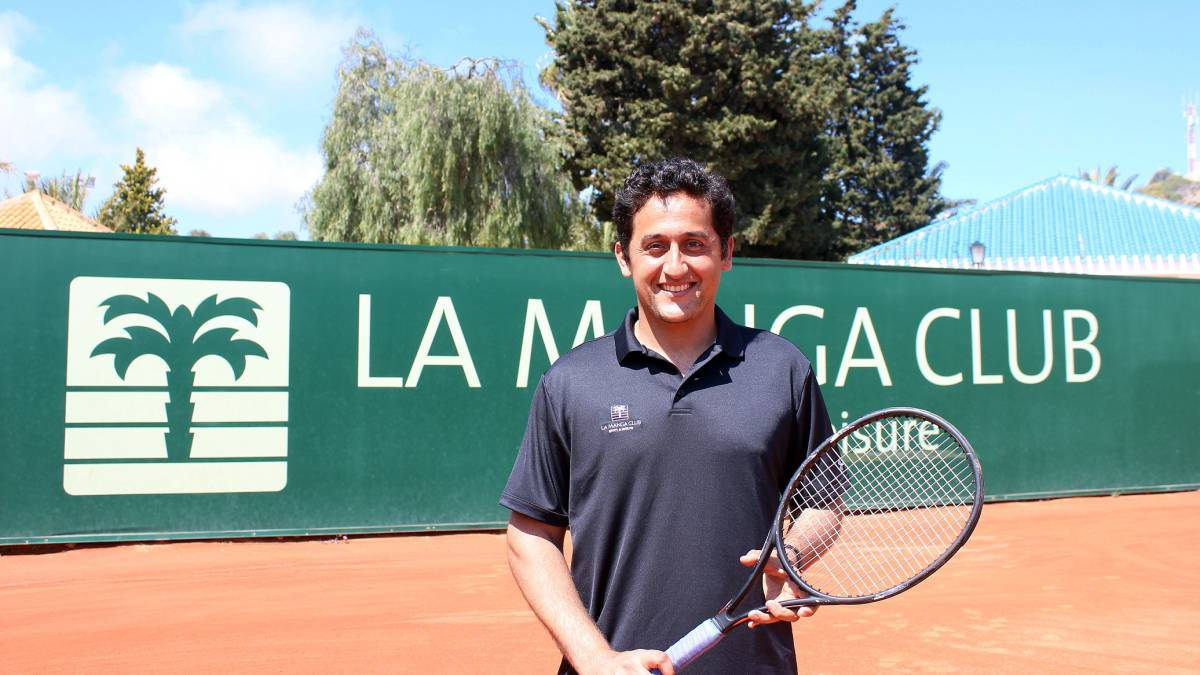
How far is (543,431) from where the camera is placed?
2023 mm

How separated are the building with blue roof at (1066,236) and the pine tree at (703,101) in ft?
10.2

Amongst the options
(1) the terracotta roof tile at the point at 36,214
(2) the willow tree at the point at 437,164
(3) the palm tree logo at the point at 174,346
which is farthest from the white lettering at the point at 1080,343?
(1) the terracotta roof tile at the point at 36,214

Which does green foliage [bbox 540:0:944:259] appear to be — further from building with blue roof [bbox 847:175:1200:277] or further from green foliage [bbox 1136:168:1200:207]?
green foliage [bbox 1136:168:1200:207]

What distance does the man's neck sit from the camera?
2047mm

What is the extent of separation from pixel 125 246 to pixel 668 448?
6.71 metres

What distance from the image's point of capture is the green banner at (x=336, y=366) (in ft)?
23.6

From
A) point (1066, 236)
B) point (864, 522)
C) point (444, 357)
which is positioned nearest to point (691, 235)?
point (864, 522)

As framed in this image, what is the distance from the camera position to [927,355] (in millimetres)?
9133

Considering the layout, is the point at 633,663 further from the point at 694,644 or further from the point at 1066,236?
the point at 1066,236

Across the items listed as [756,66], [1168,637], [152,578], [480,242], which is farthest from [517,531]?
[756,66]

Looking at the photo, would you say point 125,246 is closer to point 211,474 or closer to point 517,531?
point 211,474

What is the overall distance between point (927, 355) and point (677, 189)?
7.71 meters

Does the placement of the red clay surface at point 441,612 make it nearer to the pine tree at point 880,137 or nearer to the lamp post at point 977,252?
the lamp post at point 977,252

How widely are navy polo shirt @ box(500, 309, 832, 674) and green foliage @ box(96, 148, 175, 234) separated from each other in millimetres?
32131
